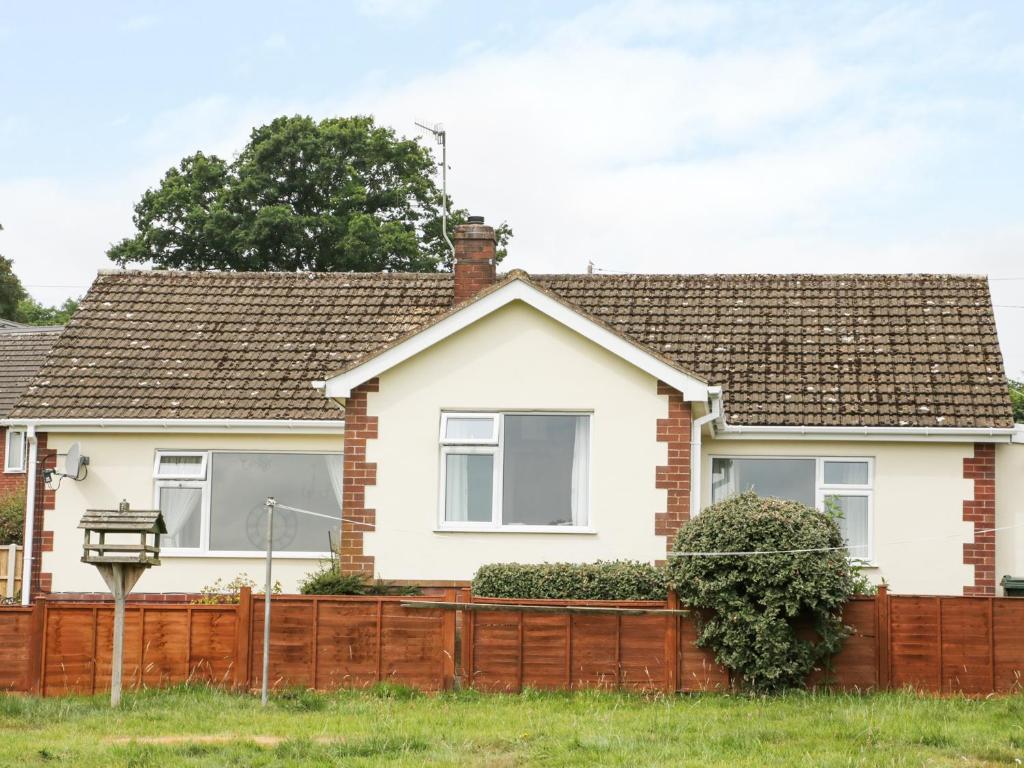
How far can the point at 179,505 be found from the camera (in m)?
21.2

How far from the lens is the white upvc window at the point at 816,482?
2023 centimetres

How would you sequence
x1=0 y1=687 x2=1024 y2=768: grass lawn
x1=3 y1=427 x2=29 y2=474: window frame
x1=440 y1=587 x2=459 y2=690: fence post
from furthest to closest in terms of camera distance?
x1=3 y1=427 x2=29 y2=474: window frame < x1=440 y1=587 x2=459 y2=690: fence post < x1=0 y1=687 x2=1024 y2=768: grass lawn

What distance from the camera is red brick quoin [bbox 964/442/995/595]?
19.8m

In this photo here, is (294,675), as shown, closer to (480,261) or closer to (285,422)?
(285,422)

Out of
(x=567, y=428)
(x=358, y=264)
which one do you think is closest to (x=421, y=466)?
(x=567, y=428)

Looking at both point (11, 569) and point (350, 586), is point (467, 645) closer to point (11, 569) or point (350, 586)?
point (350, 586)

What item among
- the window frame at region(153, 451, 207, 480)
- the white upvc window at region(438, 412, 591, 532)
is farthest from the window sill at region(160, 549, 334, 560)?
the white upvc window at region(438, 412, 591, 532)

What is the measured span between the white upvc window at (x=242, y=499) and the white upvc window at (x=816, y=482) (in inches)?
213

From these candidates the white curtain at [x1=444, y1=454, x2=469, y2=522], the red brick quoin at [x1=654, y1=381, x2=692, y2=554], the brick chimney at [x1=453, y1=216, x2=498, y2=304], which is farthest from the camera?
the brick chimney at [x1=453, y1=216, x2=498, y2=304]

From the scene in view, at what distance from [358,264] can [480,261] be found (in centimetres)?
2275

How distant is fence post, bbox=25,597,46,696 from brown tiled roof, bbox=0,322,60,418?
948 inches

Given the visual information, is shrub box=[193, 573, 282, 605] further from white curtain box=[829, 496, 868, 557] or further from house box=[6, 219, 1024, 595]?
white curtain box=[829, 496, 868, 557]

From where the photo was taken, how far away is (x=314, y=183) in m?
46.3

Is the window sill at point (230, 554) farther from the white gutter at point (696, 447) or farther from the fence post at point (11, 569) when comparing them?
the fence post at point (11, 569)
